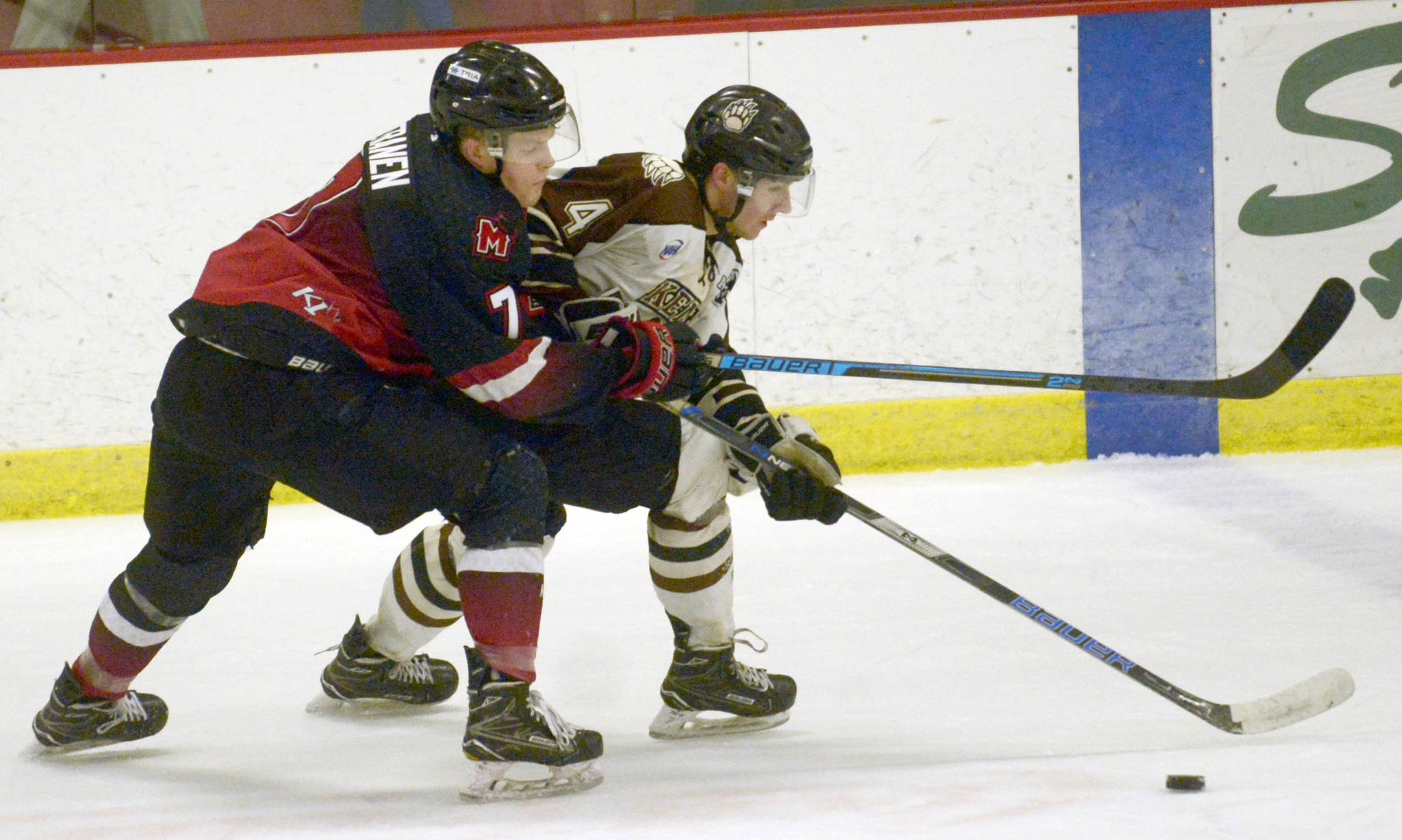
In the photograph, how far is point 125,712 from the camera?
2100mm

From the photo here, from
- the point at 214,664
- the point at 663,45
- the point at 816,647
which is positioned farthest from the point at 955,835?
the point at 663,45

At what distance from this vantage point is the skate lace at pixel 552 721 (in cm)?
182

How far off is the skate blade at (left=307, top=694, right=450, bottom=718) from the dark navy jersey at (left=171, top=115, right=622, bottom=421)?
621 millimetres

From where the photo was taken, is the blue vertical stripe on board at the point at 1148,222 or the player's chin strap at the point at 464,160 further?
the blue vertical stripe on board at the point at 1148,222

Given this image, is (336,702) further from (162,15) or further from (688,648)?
(162,15)

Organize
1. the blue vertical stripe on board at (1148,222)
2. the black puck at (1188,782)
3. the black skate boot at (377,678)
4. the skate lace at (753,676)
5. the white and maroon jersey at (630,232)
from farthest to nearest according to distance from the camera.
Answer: the blue vertical stripe on board at (1148,222) < the black skate boot at (377,678) < the skate lace at (753,676) < the white and maroon jersey at (630,232) < the black puck at (1188,782)

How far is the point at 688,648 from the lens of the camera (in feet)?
7.12

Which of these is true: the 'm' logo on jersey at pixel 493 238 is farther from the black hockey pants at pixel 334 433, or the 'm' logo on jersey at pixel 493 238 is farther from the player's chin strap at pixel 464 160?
the black hockey pants at pixel 334 433

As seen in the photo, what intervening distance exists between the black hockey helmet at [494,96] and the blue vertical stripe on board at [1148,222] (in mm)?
2698

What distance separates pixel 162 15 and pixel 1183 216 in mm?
2941

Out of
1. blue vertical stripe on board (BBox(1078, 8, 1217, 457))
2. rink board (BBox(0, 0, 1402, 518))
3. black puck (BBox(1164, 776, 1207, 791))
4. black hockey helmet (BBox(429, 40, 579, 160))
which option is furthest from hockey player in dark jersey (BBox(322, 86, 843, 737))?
blue vertical stripe on board (BBox(1078, 8, 1217, 457))

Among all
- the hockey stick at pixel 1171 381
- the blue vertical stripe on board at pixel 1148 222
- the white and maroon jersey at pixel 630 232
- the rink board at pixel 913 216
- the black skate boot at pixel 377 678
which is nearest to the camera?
the hockey stick at pixel 1171 381

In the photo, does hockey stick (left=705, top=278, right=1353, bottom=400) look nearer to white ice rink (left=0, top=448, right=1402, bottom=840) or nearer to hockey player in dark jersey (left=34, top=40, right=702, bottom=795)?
hockey player in dark jersey (left=34, top=40, right=702, bottom=795)

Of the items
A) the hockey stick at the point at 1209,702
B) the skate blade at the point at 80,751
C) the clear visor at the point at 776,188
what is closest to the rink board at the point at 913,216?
the clear visor at the point at 776,188
